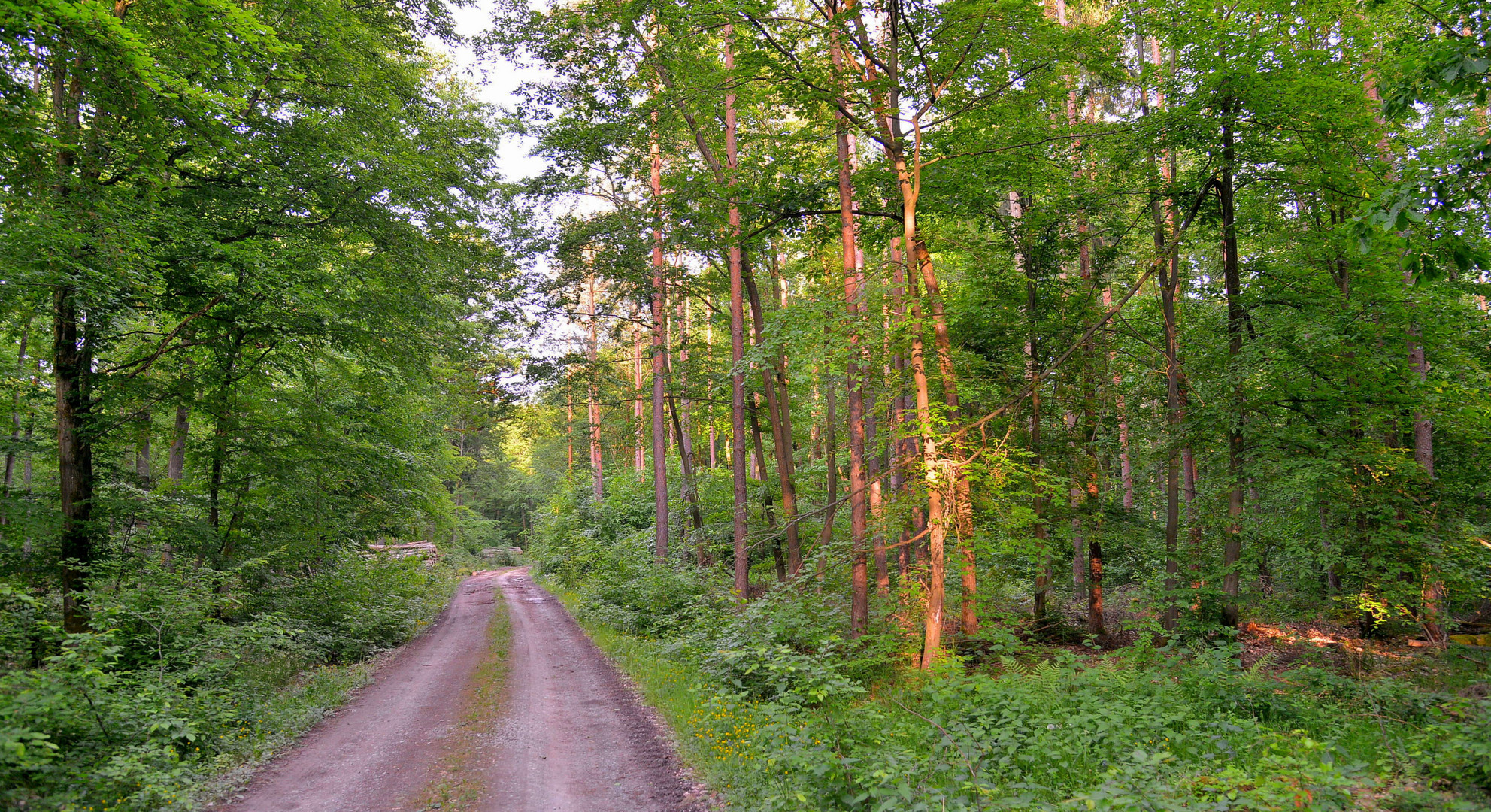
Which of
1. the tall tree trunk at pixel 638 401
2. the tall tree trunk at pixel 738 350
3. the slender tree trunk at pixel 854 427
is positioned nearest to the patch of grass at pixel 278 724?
the tall tree trunk at pixel 738 350

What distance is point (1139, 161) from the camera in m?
11.5

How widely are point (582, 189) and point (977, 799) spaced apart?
1563cm

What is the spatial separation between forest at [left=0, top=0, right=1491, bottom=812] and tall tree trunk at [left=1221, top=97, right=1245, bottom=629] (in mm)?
114

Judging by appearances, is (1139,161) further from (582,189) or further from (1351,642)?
(582,189)

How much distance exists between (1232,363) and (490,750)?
11.3 m

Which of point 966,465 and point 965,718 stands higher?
point 966,465

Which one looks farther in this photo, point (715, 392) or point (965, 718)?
point (715, 392)

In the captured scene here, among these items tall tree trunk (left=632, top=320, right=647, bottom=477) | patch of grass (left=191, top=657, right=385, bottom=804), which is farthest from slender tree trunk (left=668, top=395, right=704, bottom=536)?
patch of grass (left=191, top=657, right=385, bottom=804)

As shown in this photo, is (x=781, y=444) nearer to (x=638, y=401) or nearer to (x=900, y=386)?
(x=638, y=401)

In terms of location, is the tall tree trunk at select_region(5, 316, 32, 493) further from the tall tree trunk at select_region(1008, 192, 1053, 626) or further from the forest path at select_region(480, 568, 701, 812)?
the tall tree trunk at select_region(1008, 192, 1053, 626)

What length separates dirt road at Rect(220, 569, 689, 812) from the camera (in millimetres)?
6410

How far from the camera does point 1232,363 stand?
32.2 ft


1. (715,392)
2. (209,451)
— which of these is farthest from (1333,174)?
(209,451)

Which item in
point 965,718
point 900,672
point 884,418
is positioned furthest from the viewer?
point 884,418
